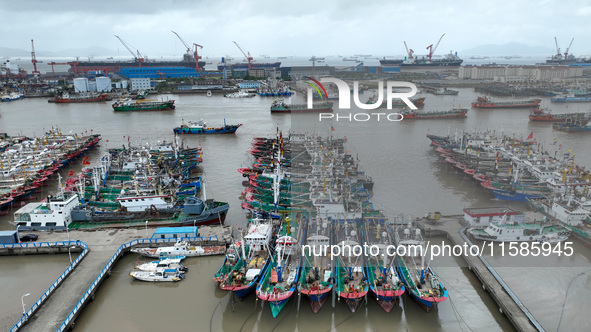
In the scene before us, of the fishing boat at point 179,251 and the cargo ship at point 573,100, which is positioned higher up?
the cargo ship at point 573,100

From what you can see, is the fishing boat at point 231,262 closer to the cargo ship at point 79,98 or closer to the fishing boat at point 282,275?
the fishing boat at point 282,275

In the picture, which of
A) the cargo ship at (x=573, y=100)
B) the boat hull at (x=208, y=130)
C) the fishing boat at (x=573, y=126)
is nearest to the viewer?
the fishing boat at (x=573, y=126)

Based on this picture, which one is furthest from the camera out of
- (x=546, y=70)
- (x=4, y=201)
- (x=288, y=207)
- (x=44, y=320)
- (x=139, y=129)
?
(x=546, y=70)

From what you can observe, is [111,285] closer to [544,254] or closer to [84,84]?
[544,254]

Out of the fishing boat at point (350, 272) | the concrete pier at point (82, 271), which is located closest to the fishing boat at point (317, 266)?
the fishing boat at point (350, 272)

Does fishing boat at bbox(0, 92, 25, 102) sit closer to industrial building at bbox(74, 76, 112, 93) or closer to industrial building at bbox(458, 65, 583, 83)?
industrial building at bbox(74, 76, 112, 93)

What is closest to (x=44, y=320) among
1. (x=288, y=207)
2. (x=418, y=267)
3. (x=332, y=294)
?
(x=332, y=294)

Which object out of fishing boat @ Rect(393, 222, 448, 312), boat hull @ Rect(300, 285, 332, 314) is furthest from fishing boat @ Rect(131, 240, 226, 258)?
fishing boat @ Rect(393, 222, 448, 312)

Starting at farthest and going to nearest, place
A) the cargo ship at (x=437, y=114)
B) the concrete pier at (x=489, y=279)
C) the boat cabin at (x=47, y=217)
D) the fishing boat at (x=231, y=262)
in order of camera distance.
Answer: the cargo ship at (x=437, y=114) → the boat cabin at (x=47, y=217) → the fishing boat at (x=231, y=262) → the concrete pier at (x=489, y=279)
